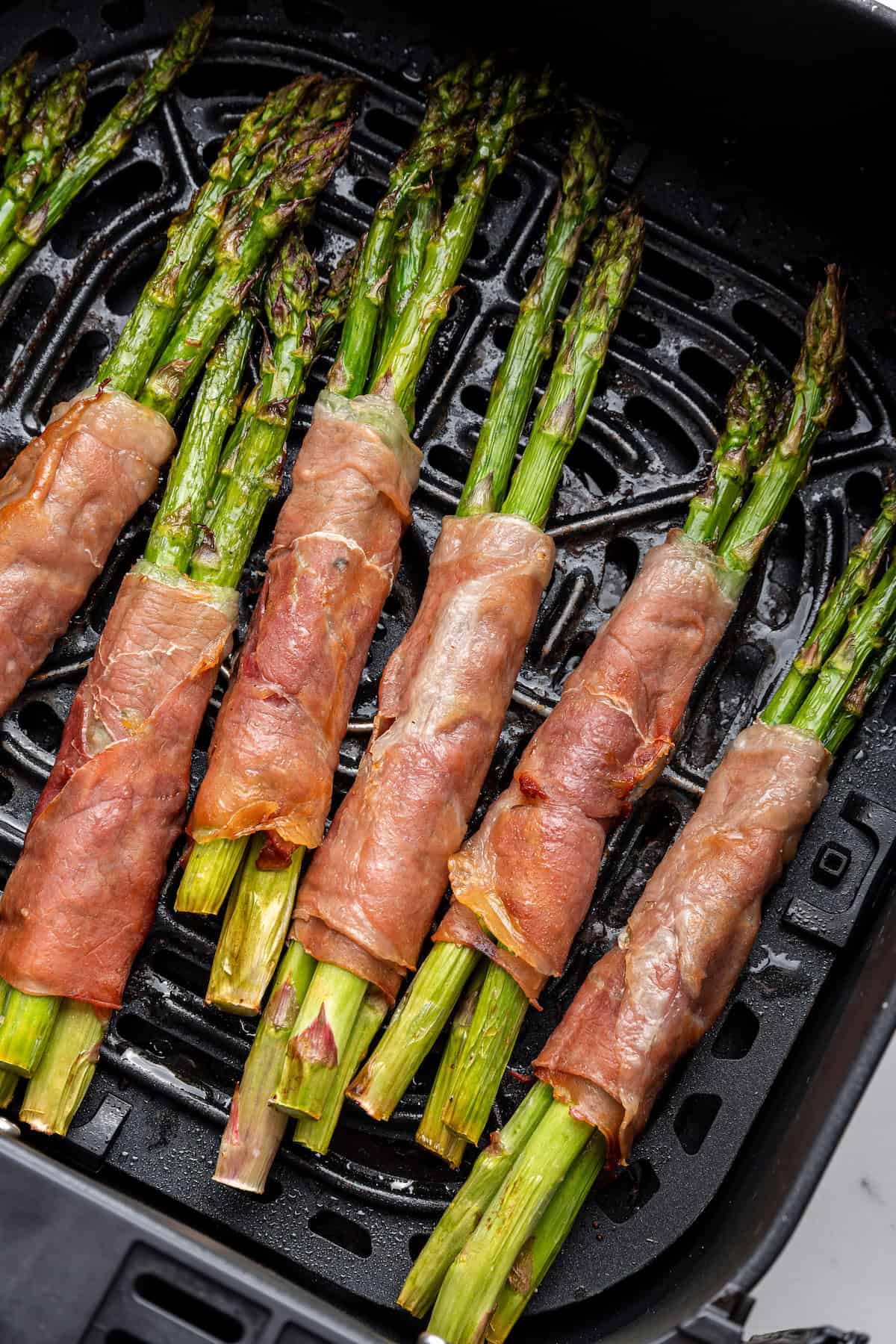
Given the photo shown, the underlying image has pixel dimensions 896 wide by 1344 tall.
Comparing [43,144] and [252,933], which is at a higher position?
[43,144]

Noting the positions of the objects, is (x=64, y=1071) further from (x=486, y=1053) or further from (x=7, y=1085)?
(x=486, y=1053)

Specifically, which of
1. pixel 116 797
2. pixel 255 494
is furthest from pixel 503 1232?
pixel 255 494

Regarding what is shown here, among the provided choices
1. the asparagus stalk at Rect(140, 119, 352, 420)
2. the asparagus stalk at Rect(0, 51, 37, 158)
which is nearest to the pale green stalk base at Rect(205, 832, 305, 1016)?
the asparagus stalk at Rect(140, 119, 352, 420)

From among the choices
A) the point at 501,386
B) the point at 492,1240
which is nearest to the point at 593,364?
the point at 501,386

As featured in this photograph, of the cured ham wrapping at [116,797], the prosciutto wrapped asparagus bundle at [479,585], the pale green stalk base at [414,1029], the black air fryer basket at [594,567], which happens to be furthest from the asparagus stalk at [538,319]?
the pale green stalk base at [414,1029]

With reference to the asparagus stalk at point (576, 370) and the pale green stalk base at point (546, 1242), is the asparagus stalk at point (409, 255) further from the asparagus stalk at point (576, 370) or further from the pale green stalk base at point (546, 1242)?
the pale green stalk base at point (546, 1242)

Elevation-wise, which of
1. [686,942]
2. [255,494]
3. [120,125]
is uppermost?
[120,125]

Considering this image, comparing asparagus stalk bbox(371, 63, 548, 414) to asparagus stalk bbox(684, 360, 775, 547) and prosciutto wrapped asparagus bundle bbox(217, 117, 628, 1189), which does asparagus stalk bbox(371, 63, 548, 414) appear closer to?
prosciutto wrapped asparagus bundle bbox(217, 117, 628, 1189)
